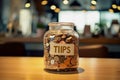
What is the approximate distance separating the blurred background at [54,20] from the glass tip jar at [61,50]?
2.59 metres

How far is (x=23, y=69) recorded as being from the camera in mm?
Result: 1164

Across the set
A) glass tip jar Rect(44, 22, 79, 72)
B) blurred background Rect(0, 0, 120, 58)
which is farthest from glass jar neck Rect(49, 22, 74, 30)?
blurred background Rect(0, 0, 120, 58)

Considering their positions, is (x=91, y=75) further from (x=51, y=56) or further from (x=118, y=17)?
(x=118, y=17)

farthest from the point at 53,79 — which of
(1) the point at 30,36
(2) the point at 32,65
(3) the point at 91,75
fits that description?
(1) the point at 30,36

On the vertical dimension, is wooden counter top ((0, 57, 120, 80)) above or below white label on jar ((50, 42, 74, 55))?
below

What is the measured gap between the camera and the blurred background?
3.82m

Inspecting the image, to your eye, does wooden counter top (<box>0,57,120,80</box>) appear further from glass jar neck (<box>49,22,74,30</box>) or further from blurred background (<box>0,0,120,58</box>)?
blurred background (<box>0,0,120,58</box>)

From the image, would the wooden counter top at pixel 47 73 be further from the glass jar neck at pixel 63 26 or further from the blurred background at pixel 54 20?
the blurred background at pixel 54 20

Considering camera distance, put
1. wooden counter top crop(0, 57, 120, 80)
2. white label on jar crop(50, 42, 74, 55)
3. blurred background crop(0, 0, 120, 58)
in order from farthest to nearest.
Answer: blurred background crop(0, 0, 120, 58) < white label on jar crop(50, 42, 74, 55) < wooden counter top crop(0, 57, 120, 80)

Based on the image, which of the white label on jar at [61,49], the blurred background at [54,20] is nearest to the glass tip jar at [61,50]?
the white label on jar at [61,49]

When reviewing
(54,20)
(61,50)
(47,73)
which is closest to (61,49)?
(61,50)

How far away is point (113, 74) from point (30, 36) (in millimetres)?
Answer: 2879

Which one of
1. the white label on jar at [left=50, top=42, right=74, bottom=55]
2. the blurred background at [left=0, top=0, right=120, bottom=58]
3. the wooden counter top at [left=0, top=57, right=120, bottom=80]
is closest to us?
the wooden counter top at [left=0, top=57, right=120, bottom=80]

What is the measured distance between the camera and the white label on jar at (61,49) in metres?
1.11
